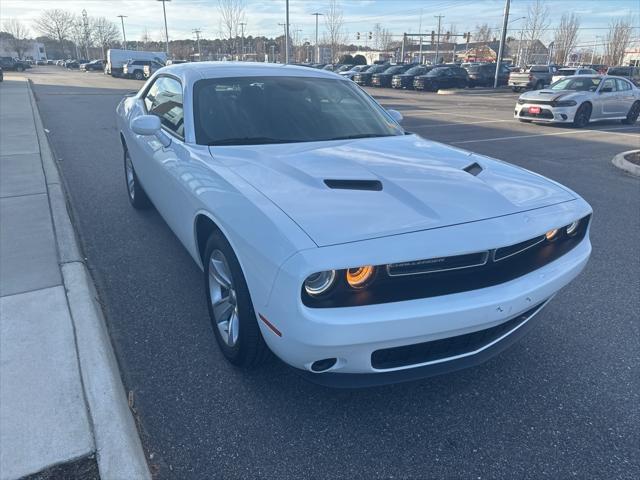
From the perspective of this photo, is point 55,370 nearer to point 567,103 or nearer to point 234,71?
point 234,71

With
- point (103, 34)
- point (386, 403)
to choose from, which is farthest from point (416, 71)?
point (103, 34)

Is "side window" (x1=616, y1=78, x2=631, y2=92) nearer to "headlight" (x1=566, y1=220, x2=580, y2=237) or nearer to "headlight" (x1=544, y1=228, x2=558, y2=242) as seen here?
"headlight" (x1=566, y1=220, x2=580, y2=237)

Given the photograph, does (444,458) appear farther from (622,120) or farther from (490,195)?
(622,120)

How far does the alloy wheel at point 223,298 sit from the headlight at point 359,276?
75 cm

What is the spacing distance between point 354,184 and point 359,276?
641mm

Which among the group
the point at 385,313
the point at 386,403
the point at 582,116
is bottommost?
the point at 386,403

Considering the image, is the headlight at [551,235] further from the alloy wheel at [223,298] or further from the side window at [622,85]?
the side window at [622,85]

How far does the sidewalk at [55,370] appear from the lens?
6.57 feet

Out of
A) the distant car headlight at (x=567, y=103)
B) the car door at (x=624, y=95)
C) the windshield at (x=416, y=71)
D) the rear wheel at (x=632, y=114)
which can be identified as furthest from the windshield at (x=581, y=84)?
the windshield at (x=416, y=71)

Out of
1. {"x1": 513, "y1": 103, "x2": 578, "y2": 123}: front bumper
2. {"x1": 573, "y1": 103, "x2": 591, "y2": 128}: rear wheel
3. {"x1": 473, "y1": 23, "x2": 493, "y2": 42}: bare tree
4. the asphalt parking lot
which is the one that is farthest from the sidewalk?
{"x1": 473, "y1": 23, "x2": 493, "y2": 42}: bare tree

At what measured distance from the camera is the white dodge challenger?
1955 millimetres

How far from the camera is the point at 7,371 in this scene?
253cm

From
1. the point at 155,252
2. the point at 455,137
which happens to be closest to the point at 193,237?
the point at 155,252

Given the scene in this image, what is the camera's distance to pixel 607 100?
14.1m
